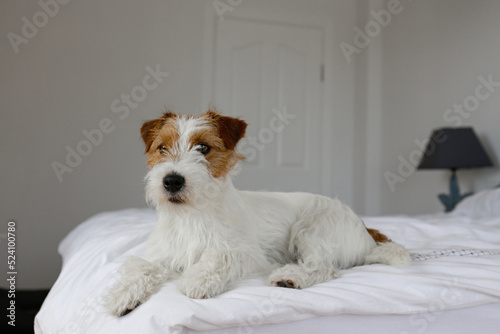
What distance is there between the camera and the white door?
16.3ft

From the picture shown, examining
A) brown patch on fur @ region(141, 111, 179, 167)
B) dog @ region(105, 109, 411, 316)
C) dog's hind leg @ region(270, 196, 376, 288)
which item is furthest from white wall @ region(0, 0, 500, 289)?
brown patch on fur @ region(141, 111, 179, 167)

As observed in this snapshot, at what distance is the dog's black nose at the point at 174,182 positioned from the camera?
1.30 metres

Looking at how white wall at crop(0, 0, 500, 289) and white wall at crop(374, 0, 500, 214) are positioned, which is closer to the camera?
white wall at crop(374, 0, 500, 214)

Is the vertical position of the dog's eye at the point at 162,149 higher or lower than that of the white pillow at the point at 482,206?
higher

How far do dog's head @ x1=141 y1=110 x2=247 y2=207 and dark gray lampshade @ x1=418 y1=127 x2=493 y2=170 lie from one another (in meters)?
2.69

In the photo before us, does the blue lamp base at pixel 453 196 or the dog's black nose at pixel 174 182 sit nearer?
the dog's black nose at pixel 174 182

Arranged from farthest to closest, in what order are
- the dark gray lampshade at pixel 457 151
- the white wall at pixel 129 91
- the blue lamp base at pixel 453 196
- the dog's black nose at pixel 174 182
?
the white wall at pixel 129 91, the blue lamp base at pixel 453 196, the dark gray lampshade at pixel 457 151, the dog's black nose at pixel 174 182

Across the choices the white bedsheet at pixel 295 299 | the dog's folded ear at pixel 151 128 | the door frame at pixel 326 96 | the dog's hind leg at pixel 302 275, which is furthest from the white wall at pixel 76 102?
the dog's hind leg at pixel 302 275

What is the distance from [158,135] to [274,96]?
12.4 ft

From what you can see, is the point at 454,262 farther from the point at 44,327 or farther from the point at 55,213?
the point at 55,213

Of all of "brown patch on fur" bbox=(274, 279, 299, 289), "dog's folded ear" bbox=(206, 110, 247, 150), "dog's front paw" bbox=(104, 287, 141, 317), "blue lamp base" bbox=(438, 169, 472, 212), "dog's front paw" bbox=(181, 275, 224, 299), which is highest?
"dog's folded ear" bbox=(206, 110, 247, 150)

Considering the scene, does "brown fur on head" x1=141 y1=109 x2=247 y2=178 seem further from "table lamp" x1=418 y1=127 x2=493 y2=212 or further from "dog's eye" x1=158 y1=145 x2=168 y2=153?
"table lamp" x1=418 y1=127 x2=493 y2=212

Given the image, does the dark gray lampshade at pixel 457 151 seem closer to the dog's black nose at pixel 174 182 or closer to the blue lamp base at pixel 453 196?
the blue lamp base at pixel 453 196

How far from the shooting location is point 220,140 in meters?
1.44
